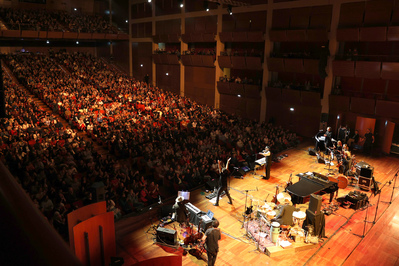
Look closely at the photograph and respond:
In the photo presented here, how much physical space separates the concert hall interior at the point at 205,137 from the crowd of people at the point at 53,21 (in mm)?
159

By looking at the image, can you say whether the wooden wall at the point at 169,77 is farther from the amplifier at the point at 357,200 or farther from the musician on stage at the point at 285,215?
the musician on stage at the point at 285,215

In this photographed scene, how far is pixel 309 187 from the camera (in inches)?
324

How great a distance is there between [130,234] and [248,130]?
8785mm

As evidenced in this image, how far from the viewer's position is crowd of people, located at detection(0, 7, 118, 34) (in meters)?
24.0

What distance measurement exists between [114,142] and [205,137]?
392 cm

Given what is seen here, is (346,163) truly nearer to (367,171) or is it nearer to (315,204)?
(367,171)

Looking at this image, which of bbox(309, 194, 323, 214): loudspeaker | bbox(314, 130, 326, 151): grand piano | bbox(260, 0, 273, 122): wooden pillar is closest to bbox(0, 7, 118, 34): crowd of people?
bbox(260, 0, 273, 122): wooden pillar

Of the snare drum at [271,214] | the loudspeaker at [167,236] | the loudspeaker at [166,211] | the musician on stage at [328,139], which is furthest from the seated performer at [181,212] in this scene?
the musician on stage at [328,139]

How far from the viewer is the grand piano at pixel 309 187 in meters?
7.84

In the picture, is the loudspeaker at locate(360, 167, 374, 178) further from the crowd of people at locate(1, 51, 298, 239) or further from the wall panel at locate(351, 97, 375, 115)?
the wall panel at locate(351, 97, 375, 115)

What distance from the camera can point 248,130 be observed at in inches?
568

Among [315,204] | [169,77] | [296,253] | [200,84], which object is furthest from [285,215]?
[169,77]

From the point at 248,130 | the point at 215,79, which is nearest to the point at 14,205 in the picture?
the point at 248,130

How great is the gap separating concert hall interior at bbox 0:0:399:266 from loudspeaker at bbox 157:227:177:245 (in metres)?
0.03
